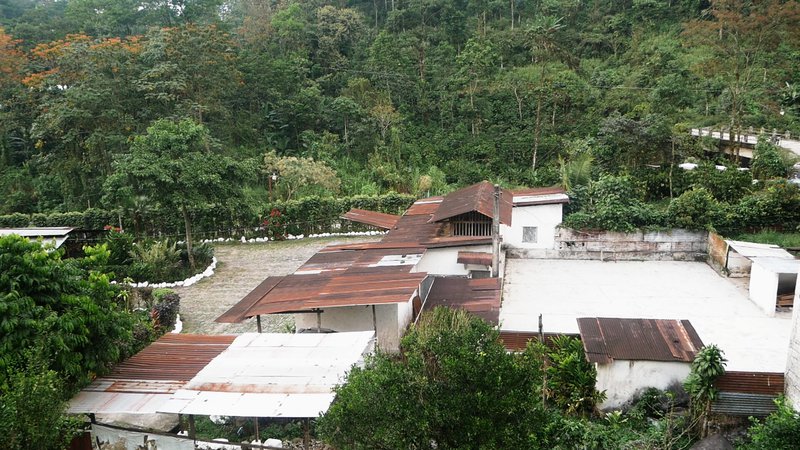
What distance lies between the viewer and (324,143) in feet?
102

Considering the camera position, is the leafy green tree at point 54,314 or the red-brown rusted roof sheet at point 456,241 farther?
the red-brown rusted roof sheet at point 456,241

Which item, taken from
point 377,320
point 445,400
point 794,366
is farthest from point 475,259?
point 445,400

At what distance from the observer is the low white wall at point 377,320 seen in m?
11.9

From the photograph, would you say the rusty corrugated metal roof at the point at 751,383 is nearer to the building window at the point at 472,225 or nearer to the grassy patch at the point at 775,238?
the building window at the point at 472,225

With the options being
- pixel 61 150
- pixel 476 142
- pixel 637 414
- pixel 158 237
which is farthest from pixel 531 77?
pixel 637 414

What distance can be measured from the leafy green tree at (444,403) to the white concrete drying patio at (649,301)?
7.36 m

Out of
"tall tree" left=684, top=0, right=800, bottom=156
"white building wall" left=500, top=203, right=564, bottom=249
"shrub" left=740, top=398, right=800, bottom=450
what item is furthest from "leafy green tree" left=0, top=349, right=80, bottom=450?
"tall tree" left=684, top=0, right=800, bottom=156

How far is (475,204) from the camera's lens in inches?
631

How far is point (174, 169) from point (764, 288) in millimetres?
17657

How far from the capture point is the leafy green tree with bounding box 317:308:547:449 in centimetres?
595

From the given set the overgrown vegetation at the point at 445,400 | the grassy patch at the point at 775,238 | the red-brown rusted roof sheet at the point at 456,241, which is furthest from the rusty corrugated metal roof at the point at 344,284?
the grassy patch at the point at 775,238

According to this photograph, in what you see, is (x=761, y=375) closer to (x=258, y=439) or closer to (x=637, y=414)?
(x=637, y=414)

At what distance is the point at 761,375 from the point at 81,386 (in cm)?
1116

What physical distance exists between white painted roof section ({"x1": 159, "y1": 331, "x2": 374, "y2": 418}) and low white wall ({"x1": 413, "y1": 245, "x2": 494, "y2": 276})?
6289mm
